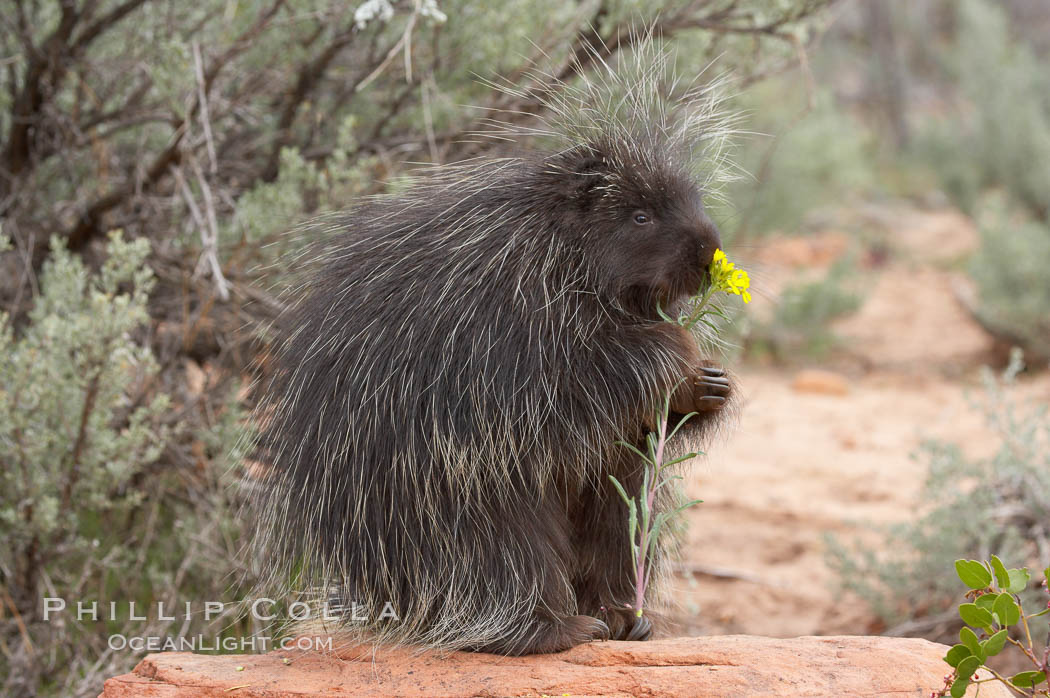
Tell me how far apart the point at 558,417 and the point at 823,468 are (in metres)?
3.90

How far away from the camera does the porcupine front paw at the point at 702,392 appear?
2.44 meters

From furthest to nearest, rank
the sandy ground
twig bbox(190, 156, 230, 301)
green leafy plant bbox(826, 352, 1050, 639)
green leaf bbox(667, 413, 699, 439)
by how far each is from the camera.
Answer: the sandy ground → green leafy plant bbox(826, 352, 1050, 639) → twig bbox(190, 156, 230, 301) → green leaf bbox(667, 413, 699, 439)

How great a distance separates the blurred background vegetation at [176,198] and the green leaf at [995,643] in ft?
4.08

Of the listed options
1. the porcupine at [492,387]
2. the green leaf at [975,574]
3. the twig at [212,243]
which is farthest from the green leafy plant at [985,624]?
the twig at [212,243]

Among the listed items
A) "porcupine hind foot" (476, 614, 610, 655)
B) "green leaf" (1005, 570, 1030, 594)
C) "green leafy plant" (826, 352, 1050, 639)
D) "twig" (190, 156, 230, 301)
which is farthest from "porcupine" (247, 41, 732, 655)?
"green leafy plant" (826, 352, 1050, 639)

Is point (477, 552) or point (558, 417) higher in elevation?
point (558, 417)

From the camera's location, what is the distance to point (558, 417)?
2330 mm

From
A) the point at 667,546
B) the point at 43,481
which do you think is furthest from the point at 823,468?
the point at 43,481

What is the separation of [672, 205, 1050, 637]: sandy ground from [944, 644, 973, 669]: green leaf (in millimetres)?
802

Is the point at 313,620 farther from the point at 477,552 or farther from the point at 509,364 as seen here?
the point at 509,364

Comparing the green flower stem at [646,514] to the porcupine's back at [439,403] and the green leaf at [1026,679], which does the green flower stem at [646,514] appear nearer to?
the porcupine's back at [439,403]

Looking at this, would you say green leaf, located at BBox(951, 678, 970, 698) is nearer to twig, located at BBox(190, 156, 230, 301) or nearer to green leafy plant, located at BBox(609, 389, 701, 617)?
green leafy plant, located at BBox(609, 389, 701, 617)

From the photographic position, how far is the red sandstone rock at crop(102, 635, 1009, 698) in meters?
2.19

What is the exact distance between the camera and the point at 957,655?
208 centimetres
